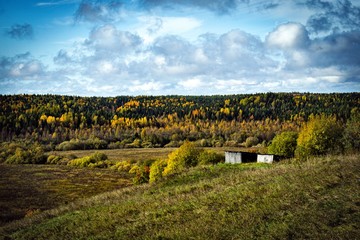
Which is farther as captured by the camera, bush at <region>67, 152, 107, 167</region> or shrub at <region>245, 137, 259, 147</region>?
shrub at <region>245, 137, 259, 147</region>

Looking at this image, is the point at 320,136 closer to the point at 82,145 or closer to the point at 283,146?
the point at 283,146

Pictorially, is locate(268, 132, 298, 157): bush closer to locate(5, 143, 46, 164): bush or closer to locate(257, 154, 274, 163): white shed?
locate(257, 154, 274, 163): white shed

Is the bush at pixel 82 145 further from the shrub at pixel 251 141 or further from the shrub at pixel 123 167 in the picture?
the shrub at pixel 251 141

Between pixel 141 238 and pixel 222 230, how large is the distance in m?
2.90

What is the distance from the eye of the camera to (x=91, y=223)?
49.0 feet

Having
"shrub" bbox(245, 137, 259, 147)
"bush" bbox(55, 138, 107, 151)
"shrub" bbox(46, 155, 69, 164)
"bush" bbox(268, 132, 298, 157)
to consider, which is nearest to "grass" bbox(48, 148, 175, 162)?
"shrub" bbox(46, 155, 69, 164)

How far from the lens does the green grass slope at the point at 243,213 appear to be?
31.4 feet

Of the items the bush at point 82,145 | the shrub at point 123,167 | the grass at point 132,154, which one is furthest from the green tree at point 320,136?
the bush at point 82,145

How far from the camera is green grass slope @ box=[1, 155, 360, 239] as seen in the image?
31.4ft

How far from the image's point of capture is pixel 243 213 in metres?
11.6

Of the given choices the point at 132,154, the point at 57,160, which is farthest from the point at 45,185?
the point at 132,154

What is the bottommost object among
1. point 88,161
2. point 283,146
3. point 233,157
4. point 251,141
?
point 88,161

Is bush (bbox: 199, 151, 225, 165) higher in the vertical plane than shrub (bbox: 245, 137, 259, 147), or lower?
higher

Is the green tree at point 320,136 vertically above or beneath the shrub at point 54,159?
above
